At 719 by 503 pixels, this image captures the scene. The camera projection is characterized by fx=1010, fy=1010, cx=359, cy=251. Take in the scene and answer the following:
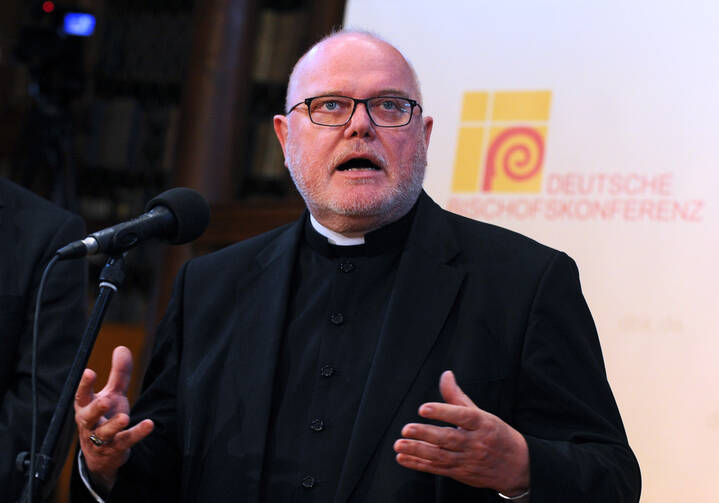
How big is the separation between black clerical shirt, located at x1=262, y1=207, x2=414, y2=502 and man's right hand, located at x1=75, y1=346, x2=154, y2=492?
11.6 inches

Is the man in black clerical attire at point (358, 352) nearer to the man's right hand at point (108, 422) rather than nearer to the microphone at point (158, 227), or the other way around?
the man's right hand at point (108, 422)

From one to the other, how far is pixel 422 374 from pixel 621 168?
1.10m

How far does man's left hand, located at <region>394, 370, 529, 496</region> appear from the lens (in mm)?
1442

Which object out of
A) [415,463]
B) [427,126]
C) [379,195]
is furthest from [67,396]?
[427,126]

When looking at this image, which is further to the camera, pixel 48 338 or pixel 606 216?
pixel 606 216

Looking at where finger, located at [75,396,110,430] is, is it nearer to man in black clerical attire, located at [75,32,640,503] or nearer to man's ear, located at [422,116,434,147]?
man in black clerical attire, located at [75,32,640,503]

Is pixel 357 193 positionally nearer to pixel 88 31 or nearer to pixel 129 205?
pixel 88 31

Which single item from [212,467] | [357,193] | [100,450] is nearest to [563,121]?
[357,193]

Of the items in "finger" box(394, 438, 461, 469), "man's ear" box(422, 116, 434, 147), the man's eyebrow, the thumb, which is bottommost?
"finger" box(394, 438, 461, 469)

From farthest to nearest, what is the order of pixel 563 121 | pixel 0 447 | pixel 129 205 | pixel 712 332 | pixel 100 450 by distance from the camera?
pixel 129 205
pixel 563 121
pixel 712 332
pixel 0 447
pixel 100 450

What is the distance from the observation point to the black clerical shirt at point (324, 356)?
1.83 meters

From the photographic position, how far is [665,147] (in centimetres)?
259

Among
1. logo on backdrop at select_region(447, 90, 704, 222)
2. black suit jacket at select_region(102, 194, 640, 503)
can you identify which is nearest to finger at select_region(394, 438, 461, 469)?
black suit jacket at select_region(102, 194, 640, 503)

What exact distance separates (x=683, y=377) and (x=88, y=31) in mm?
3321
